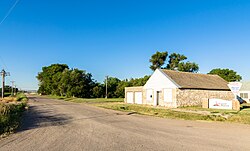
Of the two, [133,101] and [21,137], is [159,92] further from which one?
[21,137]

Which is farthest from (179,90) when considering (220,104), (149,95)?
(149,95)

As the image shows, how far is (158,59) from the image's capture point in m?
60.3

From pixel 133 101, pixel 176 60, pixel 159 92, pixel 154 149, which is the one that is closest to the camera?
pixel 154 149

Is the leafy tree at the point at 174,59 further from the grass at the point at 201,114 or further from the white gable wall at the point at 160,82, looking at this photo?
the grass at the point at 201,114

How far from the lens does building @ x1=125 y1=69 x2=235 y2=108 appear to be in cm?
2681

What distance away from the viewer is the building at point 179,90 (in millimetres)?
26809

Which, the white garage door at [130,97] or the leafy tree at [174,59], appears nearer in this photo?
the white garage door at [130,97]

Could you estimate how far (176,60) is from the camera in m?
61.2

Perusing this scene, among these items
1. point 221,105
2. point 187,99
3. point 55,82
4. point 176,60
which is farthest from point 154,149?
point 55,82

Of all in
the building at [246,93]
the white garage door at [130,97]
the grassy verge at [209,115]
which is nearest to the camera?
the grassy verge at [209,115]

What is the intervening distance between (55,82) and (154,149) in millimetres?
68889

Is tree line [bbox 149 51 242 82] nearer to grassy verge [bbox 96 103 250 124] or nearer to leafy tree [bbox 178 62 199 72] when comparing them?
leafy tree [bbox 178 62 199 72]

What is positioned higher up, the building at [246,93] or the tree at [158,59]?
the tree at [158,59]

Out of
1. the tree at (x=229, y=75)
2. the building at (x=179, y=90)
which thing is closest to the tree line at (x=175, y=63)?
the tree at (x=229, y=75)
